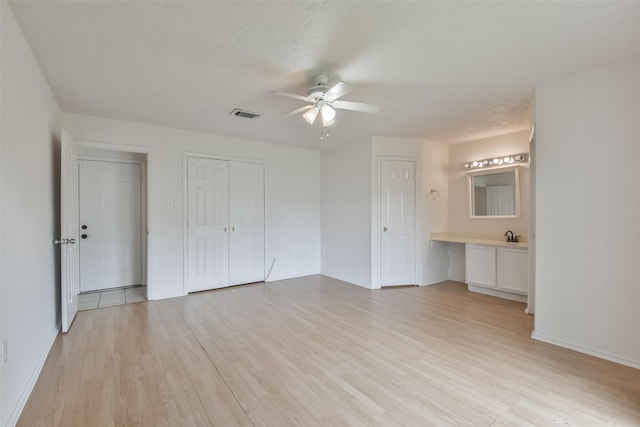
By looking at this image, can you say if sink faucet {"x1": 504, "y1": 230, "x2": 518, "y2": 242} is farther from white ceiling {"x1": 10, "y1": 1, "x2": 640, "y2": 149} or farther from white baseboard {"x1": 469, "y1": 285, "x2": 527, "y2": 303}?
white ceiling {"x1": 10, "y1": 1, "x2": 640, "y2": 149}

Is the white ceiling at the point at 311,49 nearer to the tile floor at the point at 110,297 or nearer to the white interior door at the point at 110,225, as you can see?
the white interior door at the point at 110,225

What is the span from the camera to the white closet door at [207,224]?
4422mm

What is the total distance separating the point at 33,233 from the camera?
2271mm

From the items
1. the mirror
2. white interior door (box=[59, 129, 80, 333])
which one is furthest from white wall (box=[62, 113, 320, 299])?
the mirror

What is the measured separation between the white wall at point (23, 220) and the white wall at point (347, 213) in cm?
386

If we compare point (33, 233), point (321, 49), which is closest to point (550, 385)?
point (321, 49)

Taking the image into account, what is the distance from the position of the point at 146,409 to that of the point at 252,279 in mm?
3181

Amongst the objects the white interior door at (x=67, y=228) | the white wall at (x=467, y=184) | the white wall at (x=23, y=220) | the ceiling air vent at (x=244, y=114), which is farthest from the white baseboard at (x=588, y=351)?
the white interior door at (x=67, y=228)

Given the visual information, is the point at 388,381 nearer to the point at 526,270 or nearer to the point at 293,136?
the point at 526,270

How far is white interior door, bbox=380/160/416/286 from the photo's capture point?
474cm

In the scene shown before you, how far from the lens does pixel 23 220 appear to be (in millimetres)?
2041

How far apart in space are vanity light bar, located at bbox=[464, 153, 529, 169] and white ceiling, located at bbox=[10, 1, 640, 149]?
120 centimetres

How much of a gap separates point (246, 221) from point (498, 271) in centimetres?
394

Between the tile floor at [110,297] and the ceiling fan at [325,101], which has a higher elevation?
the ceiling fan at [325,101]
